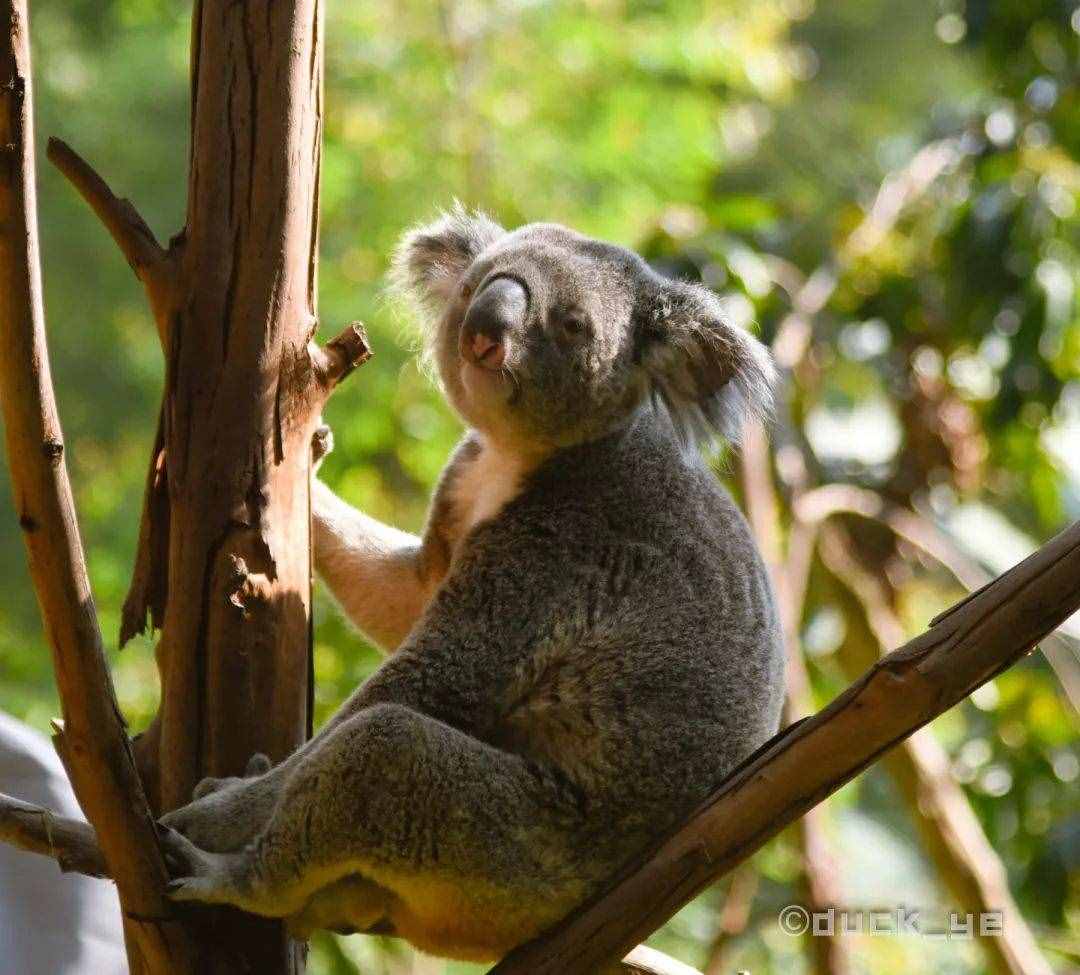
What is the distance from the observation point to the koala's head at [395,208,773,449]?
2762 millimetres

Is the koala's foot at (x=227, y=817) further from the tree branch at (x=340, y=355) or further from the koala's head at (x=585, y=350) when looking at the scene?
the koala's head at (x=585, y=350)

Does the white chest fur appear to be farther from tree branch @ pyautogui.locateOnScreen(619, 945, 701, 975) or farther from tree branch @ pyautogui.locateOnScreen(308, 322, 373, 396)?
tree branch @ pyautogui.locateOnScreen(619, 945, 701, 975)

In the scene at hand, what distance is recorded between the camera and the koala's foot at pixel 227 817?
7.75 feet

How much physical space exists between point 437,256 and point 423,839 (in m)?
1.45

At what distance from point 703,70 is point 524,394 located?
5.92 m

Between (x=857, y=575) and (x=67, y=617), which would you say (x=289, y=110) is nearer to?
(x=67, y=617)

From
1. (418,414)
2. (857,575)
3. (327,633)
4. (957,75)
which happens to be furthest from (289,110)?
(957,75)

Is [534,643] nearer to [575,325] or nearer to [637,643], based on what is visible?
[637,643]

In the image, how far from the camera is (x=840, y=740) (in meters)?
2.05

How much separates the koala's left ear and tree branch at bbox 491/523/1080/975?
0.82m

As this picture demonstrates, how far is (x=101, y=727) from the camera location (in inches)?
79.8

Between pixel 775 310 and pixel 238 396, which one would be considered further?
pixel 775 310

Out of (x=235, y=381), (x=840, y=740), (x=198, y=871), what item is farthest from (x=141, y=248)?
(x=840, y=740)

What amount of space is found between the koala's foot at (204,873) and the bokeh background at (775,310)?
1554 mm
